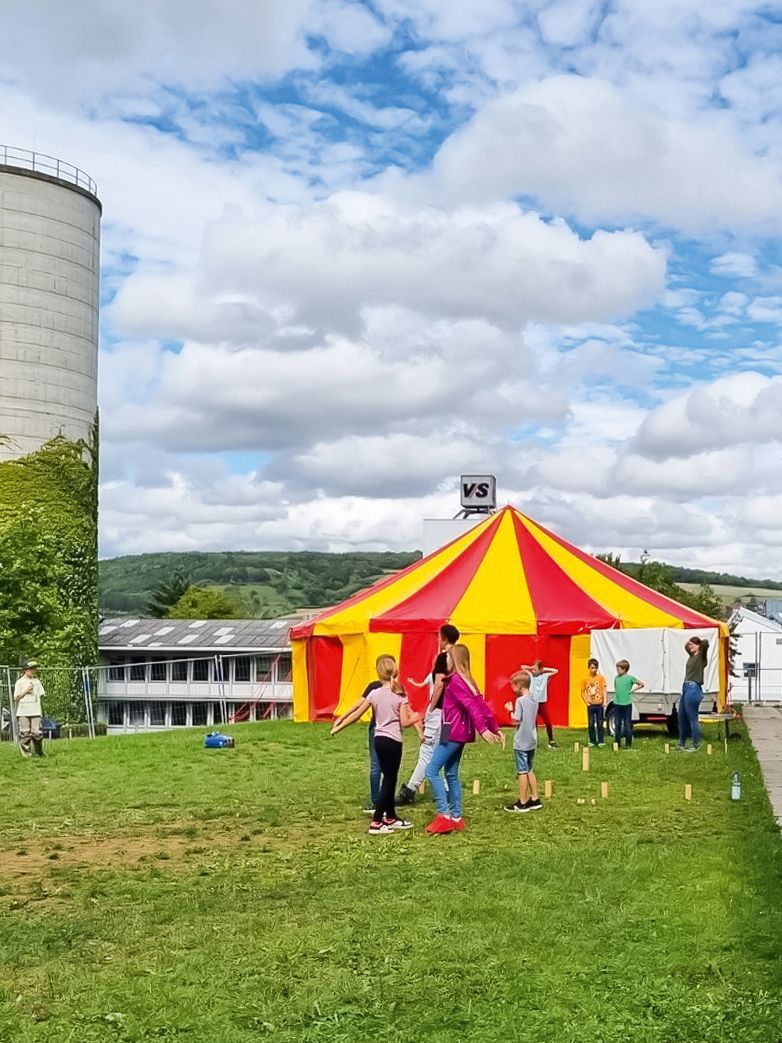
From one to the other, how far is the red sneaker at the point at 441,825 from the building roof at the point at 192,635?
172 feet

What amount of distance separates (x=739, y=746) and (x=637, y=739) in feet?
7.91

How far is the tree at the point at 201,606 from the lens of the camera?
104875 millimetres

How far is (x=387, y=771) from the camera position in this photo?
37.8 ft

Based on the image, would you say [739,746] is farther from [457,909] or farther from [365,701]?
[457,909]

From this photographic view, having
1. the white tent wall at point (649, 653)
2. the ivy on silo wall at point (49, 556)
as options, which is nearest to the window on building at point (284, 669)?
the ivy on silo wall at point (49, 556)

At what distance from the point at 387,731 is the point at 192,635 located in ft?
194

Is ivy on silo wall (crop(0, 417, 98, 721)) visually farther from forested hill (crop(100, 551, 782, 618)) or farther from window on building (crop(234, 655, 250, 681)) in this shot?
forested hill (crop(100, 551, 782, 618))

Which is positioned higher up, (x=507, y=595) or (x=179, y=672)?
(x=507, y=595)

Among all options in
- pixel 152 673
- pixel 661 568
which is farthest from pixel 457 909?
pixel 661 568

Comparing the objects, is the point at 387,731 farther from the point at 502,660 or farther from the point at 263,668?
the point at 263,668

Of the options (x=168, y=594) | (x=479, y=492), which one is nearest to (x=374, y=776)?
(x=479, y=492)

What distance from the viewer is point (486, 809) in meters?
12.8

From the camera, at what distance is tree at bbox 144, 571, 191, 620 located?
4385 inches

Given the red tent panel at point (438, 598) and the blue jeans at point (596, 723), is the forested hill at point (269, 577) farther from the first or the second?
the blue jeans at point (596, 723)
